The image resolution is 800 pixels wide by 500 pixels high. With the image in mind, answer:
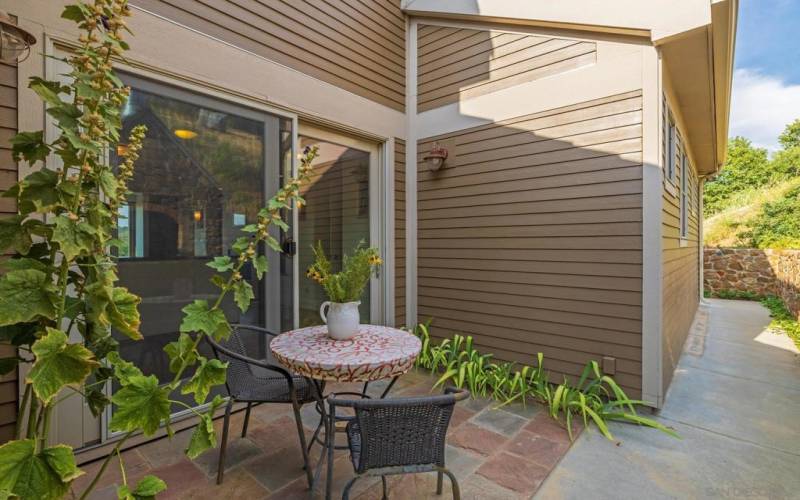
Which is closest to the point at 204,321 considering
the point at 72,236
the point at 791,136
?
the point at 72,236

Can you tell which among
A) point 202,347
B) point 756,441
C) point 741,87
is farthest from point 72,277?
point 741,87

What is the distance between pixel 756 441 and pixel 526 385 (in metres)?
1.42

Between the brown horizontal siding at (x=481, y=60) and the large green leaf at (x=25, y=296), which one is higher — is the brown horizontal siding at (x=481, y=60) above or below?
above

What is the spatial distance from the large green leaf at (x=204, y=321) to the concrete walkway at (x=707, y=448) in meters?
1.70

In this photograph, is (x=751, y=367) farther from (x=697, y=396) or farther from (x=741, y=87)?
(x=741, y=87)

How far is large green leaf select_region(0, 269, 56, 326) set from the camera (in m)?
0.95

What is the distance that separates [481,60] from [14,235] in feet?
12.0

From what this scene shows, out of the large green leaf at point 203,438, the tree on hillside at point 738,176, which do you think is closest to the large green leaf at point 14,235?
the large green leaf at point 203,438

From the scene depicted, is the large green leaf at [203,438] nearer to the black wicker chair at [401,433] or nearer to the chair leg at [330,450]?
the black wicker chair at [401,433]

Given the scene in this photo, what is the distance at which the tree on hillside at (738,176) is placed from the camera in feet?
61.0

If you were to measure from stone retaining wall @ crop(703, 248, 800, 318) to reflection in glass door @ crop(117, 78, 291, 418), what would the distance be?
968 centimetres

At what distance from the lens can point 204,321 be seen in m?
1.21

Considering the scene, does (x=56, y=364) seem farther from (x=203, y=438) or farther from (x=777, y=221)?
(x=777, y=221)

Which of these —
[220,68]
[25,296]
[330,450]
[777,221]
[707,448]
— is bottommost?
[707,448]
